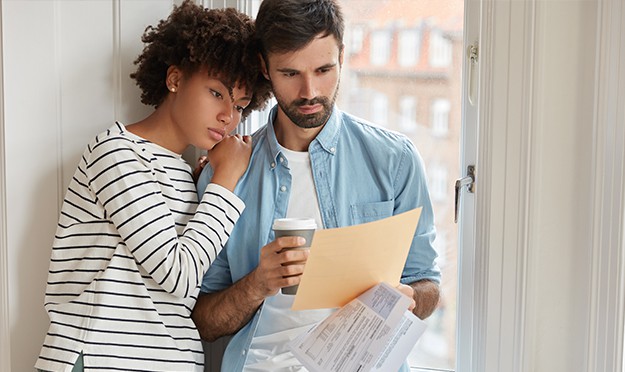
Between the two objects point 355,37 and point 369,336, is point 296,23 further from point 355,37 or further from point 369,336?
point 369,336

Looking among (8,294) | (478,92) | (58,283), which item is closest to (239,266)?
(58,283)

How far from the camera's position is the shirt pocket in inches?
64.2

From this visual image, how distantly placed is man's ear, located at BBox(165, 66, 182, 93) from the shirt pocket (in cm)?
49

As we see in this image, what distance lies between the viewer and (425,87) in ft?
5.84

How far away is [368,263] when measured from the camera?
4.43 ft

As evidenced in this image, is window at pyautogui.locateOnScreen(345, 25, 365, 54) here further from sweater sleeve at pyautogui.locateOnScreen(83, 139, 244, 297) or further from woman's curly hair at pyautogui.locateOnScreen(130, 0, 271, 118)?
sweater sleeve at pyautogui.locateOnScreen(83, 139, 244, 297)

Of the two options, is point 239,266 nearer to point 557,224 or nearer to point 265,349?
point 265,349

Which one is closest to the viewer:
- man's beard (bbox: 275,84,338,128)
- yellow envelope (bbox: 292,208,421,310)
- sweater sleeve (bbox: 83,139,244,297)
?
yellow envelope (bbox: 292,208,421,310)

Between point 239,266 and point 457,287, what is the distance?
54 centimetres

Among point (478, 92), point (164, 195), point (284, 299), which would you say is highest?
point (478, 92)

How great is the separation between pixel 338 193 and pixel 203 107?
0.36 meters

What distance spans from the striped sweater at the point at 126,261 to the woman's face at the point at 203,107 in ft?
0.34

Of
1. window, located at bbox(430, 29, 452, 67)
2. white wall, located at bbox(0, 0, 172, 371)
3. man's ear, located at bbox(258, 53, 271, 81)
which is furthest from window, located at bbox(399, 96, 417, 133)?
white wall, located at bbox(0, 0, 172, 371)

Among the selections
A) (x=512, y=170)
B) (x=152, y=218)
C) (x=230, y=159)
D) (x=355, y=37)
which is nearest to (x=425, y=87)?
(x=355, y=37)
